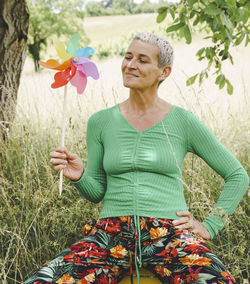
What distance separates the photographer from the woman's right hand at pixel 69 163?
172cm

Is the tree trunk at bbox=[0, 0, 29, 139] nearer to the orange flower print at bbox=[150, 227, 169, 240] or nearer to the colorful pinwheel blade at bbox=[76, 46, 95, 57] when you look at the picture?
Answer: the colorful pinwheel blade at bbox=[76, 46, 95, 57]

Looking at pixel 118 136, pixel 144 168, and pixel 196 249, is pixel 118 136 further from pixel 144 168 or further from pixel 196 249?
pixel 196 249

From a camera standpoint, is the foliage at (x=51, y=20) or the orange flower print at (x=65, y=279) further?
the foliage at (x=51, y=20)

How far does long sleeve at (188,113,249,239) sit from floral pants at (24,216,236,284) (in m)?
0.19

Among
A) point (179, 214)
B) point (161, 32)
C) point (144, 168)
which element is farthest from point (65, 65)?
point (161, 32)

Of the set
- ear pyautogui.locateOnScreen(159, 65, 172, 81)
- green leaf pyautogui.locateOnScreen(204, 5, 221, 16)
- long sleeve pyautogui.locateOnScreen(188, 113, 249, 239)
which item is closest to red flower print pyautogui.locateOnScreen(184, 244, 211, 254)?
long sleeve pyautogui.locateOnScreen(188, 113, 249, 239)

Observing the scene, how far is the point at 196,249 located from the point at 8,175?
190 cm

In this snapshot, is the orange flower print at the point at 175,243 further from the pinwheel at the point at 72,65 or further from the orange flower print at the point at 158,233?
the pinwheel at the point at 72,65

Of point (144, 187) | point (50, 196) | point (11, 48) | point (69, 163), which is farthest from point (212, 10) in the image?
point (11, 48)

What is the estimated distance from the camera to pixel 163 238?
163cm

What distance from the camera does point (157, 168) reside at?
178 cm

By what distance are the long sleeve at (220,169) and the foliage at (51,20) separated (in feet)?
84.8

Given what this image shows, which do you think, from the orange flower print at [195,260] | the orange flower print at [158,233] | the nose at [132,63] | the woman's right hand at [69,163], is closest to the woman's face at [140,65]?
the nose at [132,63]

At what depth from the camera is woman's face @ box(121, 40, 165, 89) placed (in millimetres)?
1875
